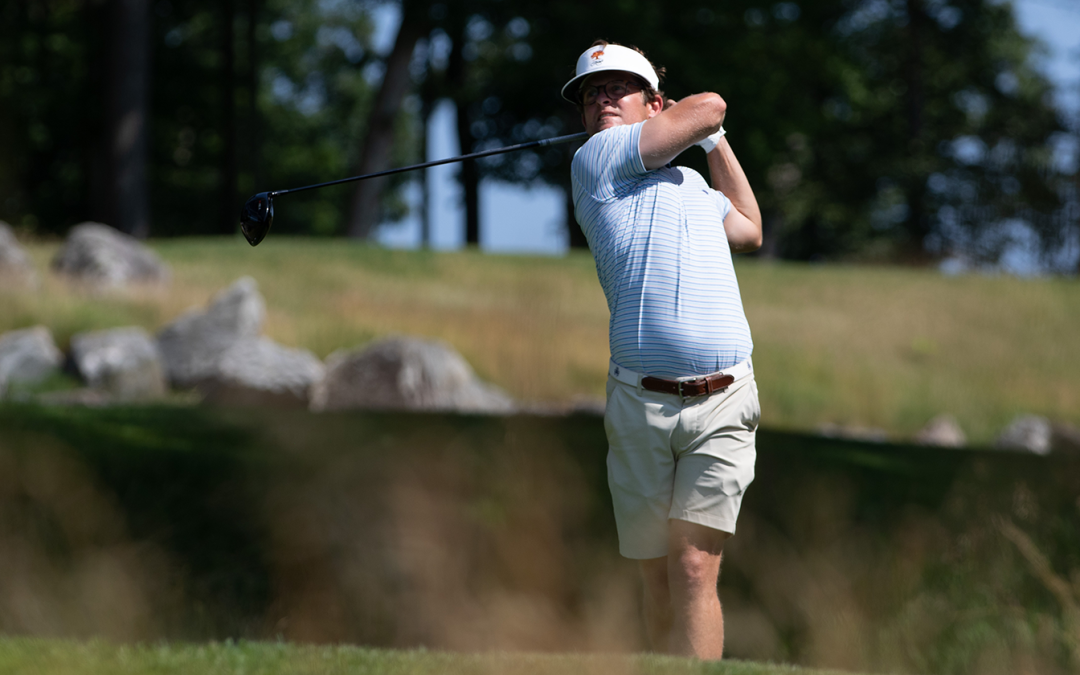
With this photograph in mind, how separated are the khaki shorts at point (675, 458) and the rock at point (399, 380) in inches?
299

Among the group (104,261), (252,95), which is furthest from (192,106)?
(104,261)

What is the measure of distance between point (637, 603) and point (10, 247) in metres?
10.9

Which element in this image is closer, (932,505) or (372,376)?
(932,505)

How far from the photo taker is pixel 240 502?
6.90m

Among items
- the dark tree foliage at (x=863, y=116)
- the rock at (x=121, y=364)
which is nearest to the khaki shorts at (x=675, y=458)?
the rock at (x=121, y=364)

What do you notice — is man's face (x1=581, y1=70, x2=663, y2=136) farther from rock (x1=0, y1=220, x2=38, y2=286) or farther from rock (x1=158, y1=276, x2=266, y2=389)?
rock (x1=0, y1=220, x2=38, y2=286)

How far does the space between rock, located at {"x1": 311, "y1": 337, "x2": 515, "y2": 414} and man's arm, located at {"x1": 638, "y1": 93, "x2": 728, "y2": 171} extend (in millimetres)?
7837

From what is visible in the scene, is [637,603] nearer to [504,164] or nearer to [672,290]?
[672,290]

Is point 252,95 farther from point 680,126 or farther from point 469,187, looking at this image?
point 680,126

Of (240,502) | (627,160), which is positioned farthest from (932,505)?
(627,160)

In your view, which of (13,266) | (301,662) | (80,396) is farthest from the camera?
(13,266)

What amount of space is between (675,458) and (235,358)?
9.10m

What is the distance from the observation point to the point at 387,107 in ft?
74.5

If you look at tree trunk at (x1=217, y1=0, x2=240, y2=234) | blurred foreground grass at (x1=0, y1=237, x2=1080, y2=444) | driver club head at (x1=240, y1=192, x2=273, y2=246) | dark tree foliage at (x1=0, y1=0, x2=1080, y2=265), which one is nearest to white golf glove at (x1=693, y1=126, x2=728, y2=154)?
driver club head at (x1=240, y1=192, x2=273, y2=246)
